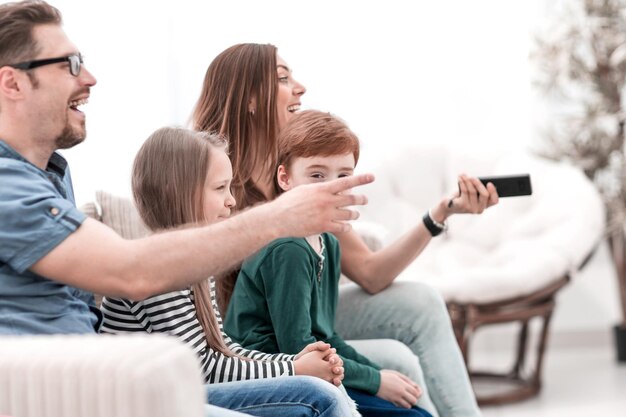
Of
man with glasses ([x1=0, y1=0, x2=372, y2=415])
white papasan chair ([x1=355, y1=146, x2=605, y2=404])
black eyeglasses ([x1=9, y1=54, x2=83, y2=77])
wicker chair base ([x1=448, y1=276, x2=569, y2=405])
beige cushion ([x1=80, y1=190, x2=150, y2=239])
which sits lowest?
wicker chair base ([x1=448, y1=276, x2=569, y2=405])

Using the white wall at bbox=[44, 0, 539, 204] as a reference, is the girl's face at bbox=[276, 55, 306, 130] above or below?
above

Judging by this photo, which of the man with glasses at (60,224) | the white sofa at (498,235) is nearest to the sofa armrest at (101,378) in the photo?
the man with glasses at (60,224)

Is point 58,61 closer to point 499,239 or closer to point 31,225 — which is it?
point 31,225

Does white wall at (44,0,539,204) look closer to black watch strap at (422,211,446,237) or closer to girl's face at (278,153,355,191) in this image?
black watch strap at (422,211,446,237)

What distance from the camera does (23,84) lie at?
4.71 feet

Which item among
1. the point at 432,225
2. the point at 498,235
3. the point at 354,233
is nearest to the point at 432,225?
the point at 432,225

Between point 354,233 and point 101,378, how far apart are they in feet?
4.18

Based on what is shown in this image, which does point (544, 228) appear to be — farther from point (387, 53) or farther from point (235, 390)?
point (235, 390)

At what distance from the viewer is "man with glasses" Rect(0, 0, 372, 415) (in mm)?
1312

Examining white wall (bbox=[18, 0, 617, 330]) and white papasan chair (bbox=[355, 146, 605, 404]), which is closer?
white papasan chair (bbox=[355, 146, 605, 404])

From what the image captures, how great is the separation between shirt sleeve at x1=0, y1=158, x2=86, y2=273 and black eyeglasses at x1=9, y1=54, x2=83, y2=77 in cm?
20

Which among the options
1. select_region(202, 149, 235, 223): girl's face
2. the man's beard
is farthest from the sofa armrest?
select_region(202, 149, 235, 223): girl's face

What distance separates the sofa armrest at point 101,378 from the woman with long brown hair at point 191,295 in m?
0.46

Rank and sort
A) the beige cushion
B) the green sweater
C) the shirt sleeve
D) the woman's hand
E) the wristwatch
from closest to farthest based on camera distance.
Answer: the shirt sleeve, the green sweater, the woman's hand, the beige cushion, the wristwatch
